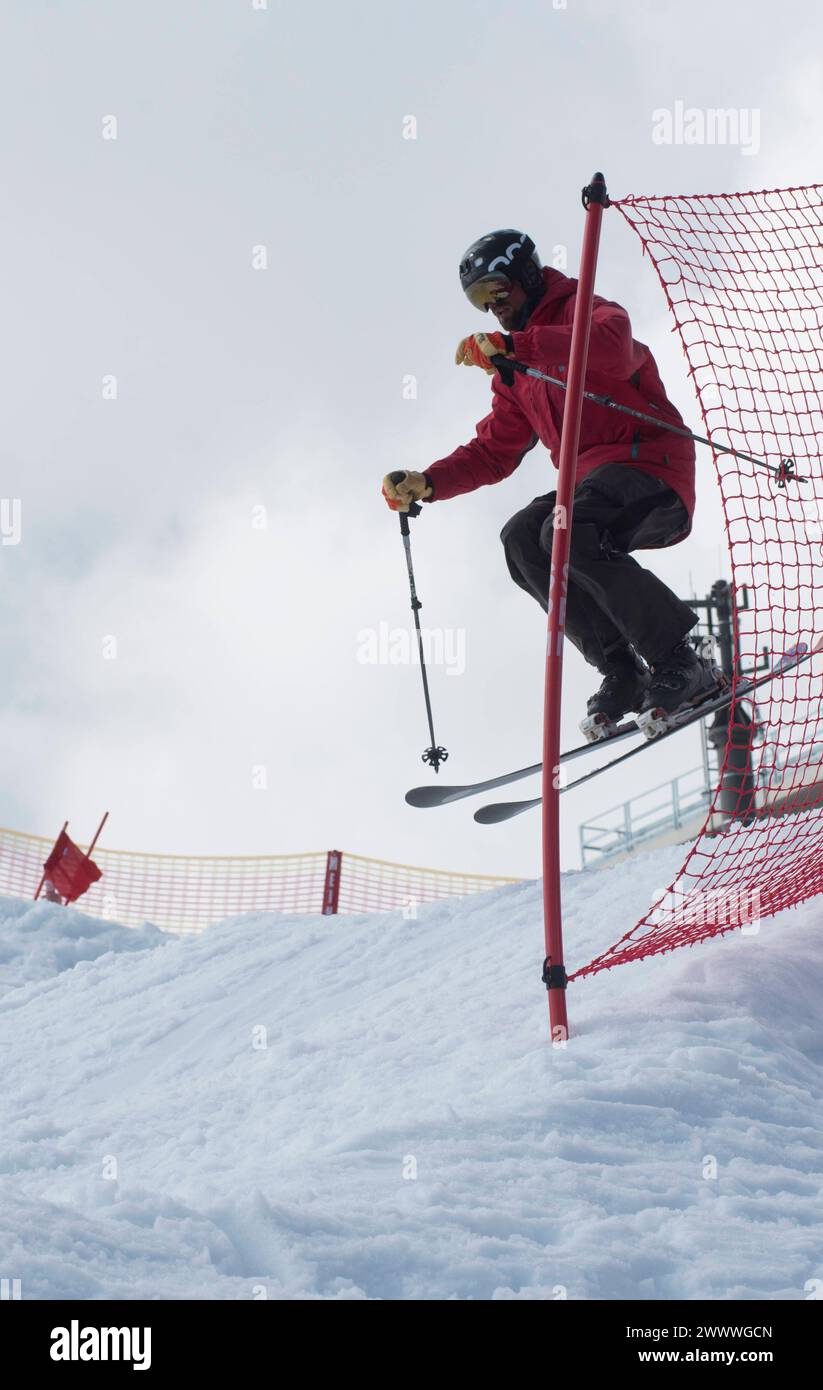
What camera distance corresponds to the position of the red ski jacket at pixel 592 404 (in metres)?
4.47

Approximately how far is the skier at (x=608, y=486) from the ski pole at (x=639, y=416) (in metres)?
0.06

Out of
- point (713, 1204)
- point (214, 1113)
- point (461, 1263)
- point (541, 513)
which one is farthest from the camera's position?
point (541, 513)

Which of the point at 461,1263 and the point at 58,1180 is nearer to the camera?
the point at 461,1263

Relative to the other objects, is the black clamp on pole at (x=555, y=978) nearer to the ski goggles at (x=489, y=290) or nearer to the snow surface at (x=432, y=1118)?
the snow surface at (x=432, y=1118)

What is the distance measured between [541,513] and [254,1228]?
3139 millimetres

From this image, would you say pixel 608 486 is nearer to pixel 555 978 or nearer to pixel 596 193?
pixel 596 193

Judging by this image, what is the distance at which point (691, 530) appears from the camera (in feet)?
16.6

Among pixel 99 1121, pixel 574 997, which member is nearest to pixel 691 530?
pixel 574 997

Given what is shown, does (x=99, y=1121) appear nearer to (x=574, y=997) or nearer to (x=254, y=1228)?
(x=574, y=997)

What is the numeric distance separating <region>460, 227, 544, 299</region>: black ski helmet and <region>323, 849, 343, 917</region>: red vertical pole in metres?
8.03

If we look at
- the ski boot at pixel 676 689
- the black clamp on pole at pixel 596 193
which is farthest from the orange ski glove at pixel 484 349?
the ski boot at pixel 676 689

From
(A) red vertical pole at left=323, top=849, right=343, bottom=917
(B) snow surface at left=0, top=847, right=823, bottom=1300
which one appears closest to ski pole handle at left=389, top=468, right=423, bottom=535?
(B) snow surface at left=0, top=847, right=823, bottom=1300

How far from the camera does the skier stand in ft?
15.6
